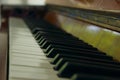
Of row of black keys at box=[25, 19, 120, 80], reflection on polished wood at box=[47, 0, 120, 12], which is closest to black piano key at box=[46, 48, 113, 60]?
row of black keys at box=[25, 19, 120, 80]

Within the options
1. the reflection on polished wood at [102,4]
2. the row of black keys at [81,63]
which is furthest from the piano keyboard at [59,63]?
the reflection on polished wood at [102,4]

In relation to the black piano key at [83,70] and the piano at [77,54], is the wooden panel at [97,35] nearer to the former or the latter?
the piano at [77,54]

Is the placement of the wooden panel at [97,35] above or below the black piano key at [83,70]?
below

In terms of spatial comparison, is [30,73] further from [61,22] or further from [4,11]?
[4,11]

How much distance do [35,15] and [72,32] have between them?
1.67 meters

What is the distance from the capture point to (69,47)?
127 centimetres

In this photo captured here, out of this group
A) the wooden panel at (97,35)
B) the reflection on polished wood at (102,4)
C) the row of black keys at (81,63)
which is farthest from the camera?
the wooden panel at (97,35)

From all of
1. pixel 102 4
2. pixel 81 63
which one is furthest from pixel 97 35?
pixel 81 63

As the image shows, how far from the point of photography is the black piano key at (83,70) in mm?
855

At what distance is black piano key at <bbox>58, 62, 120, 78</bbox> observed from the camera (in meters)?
0.85

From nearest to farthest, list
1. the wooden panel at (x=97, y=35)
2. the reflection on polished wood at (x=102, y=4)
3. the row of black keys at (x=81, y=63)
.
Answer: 1. the row of black keys at (x=81, y=63)
2. the reflection on polished wood at (x=102, y=4)
3. the wooden panel at (x=97, y=35)

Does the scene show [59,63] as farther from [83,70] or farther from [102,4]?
[102,4]

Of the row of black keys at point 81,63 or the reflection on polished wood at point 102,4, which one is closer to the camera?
the row of black keys at point 81,63

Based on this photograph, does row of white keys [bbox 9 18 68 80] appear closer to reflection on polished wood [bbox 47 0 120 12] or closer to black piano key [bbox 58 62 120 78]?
black piano key [bbox 58 62 120 78]
